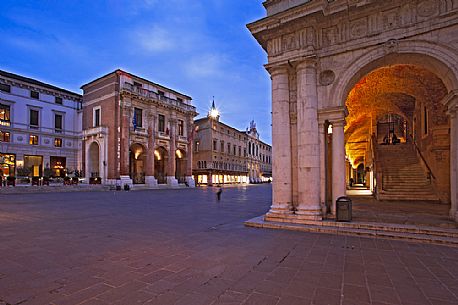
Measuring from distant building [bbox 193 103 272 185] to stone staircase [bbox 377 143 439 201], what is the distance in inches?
1242

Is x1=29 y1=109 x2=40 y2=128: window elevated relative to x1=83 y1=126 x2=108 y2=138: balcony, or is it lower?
elevated

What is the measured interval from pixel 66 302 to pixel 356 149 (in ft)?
108

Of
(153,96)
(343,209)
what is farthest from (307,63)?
(153,96)

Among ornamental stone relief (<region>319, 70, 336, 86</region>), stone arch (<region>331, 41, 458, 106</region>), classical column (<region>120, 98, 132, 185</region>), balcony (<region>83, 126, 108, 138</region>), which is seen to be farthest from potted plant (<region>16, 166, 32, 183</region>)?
stone arch (<region>331, 41, 458, 106</region>)

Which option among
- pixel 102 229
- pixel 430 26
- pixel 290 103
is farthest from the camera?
pixel 290 103

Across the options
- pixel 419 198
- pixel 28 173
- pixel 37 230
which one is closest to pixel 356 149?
pixel 419 198

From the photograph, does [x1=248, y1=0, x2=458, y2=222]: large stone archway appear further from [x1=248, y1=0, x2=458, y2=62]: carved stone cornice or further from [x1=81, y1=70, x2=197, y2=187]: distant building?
[x1=81, y1=70, x2=197, y2=187]: distant building

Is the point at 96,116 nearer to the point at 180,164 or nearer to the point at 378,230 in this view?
the point at 180,164

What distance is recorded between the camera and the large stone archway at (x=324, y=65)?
7.55 meters

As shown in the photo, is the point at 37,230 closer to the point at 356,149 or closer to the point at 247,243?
the point at 247,243

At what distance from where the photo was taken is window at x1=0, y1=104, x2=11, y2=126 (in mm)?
31170

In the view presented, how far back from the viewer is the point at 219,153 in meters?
55.9

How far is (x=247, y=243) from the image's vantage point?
6277 millimetres

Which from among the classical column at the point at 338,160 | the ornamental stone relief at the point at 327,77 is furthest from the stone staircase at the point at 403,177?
the ornamental stone relief at the point at 327,77
